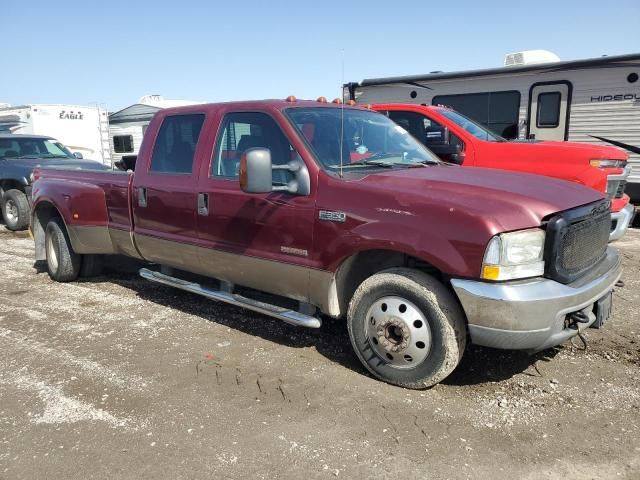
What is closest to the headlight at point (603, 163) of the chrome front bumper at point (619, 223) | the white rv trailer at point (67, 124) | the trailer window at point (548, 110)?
the chrome front bumper at point (619, 223)

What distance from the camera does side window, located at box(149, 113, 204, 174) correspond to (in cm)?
460

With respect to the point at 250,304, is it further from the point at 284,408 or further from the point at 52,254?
the point at 52,254

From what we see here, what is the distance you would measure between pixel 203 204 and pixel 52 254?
291cm

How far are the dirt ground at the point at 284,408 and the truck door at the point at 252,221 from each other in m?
0.62

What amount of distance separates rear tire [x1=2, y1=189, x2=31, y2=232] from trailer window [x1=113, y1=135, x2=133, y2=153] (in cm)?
969

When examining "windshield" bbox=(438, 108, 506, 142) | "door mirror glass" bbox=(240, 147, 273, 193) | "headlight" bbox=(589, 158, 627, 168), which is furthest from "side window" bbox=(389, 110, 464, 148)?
"door mirror glass" bbox=(240, 147, 273, 193)

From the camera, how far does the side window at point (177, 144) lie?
460cm

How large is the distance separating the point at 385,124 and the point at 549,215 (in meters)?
1.91

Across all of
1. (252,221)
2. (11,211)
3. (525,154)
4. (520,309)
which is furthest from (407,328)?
(11,211)

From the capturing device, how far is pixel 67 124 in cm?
1678

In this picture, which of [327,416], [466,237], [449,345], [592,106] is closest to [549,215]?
[466,237]

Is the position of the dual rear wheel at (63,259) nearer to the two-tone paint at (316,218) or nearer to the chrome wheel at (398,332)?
the two-tone paint at (316,218)

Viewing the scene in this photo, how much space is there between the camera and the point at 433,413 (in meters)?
3.18

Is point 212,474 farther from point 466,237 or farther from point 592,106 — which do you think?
point 592,106
